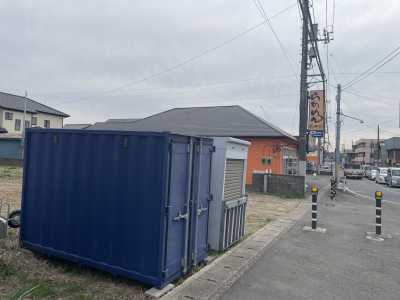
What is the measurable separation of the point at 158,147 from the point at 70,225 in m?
1.99

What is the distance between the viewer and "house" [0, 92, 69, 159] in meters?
39.2

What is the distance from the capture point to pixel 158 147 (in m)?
4.55

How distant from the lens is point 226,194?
6.68 metres

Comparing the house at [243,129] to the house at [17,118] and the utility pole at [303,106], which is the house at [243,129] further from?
the house at [17,118]

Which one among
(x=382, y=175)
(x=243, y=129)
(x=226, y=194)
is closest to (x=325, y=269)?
(x=226, y=194)

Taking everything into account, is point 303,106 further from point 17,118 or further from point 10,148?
point 17,118

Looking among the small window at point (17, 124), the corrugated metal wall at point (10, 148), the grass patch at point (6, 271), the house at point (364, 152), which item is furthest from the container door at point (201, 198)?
the house at point (364, 152)

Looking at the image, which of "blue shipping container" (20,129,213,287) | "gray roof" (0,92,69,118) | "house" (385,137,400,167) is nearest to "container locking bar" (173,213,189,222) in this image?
"blue shipping container" (20,129,213,287)

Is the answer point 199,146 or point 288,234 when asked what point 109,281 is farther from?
point 288,234

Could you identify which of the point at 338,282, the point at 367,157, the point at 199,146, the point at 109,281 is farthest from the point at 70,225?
the point at 367,157

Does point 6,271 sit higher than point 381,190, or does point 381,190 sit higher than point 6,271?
point 381,190

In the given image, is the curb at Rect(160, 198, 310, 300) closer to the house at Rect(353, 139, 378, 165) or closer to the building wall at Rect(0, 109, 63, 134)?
the building wall at Rect(0, 109, 63, 134)

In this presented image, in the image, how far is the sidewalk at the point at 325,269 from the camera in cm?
490

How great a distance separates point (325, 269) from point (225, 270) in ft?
6.17
